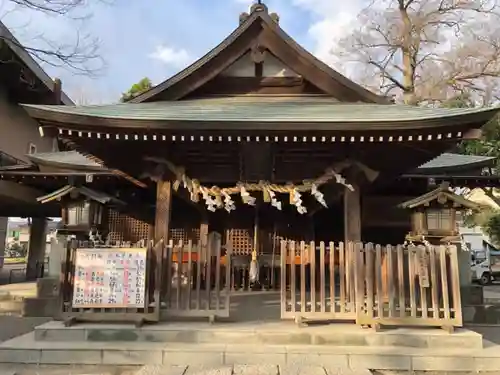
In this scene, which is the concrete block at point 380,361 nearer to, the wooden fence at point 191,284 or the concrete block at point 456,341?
the concrete block at point 456,341

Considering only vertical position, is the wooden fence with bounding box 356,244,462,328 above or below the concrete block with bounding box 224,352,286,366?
above

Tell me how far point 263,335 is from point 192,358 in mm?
1035

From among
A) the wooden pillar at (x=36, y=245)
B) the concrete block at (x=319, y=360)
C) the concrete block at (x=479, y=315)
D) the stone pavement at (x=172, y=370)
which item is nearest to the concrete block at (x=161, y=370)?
the stone pavement at (x=172, y=370)

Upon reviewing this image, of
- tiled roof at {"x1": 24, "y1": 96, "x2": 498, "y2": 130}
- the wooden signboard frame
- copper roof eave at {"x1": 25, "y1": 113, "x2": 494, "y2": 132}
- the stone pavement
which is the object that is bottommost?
the stone pavement

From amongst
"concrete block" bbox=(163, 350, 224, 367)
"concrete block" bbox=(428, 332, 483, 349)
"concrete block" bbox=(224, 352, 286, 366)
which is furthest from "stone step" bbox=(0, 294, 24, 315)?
"concrete block" bbox=(428, 332, 483, 349)

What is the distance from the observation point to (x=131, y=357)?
5.83 m

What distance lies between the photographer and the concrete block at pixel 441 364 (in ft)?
18.7

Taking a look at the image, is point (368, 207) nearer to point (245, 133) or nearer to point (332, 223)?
point (332, 223)

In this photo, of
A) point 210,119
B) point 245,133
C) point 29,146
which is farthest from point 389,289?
point 29,146

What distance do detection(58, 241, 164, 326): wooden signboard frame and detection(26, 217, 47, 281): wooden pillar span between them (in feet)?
46.9

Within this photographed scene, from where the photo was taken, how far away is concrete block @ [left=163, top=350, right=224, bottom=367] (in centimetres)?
573

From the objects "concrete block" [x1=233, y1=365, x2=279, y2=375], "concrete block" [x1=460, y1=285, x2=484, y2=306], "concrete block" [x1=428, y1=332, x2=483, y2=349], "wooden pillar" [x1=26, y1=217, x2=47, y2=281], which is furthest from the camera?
"wooden pillar" [x1=26, y1=217, x2=47, y2=281]

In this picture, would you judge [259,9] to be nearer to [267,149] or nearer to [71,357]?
[267,149]

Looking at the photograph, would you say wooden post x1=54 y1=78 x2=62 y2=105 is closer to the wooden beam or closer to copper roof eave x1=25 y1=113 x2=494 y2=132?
the wooden beam
